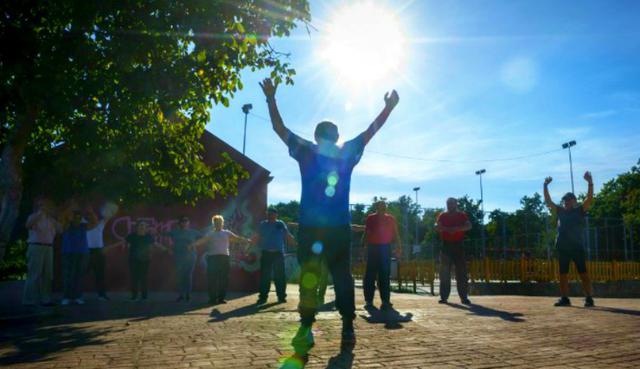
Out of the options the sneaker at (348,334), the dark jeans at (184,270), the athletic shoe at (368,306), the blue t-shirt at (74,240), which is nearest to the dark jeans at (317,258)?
the sneaker at (348,334)

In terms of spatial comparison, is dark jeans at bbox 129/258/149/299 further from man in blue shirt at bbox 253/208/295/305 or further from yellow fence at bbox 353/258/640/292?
yellow fence at bbox 353/258/640/292

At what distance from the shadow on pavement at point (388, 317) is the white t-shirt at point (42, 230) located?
206 inches

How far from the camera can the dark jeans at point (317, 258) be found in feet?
13.3

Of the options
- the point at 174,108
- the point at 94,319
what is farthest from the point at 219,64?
the point at 94,319

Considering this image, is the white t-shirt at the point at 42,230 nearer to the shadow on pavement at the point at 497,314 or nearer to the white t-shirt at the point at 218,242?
the white t-shirt at the point at 218,242

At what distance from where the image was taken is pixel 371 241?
8.27 metres

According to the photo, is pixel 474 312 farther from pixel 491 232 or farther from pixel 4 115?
pixel 491 232

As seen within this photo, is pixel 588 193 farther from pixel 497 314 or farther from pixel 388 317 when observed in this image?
pixel 388 317

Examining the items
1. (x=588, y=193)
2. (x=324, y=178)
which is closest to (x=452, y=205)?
(x=588, y=193)

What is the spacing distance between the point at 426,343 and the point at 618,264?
20.6 m

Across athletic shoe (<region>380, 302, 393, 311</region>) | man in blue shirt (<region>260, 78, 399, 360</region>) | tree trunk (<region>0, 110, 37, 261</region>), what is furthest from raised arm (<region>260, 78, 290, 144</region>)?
tree trunk (<region>0, 110, 37, 261</region>)

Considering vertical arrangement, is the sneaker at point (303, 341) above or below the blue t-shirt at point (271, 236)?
below

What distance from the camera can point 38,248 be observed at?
322 inches

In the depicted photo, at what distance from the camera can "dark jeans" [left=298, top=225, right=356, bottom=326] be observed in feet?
13.3
